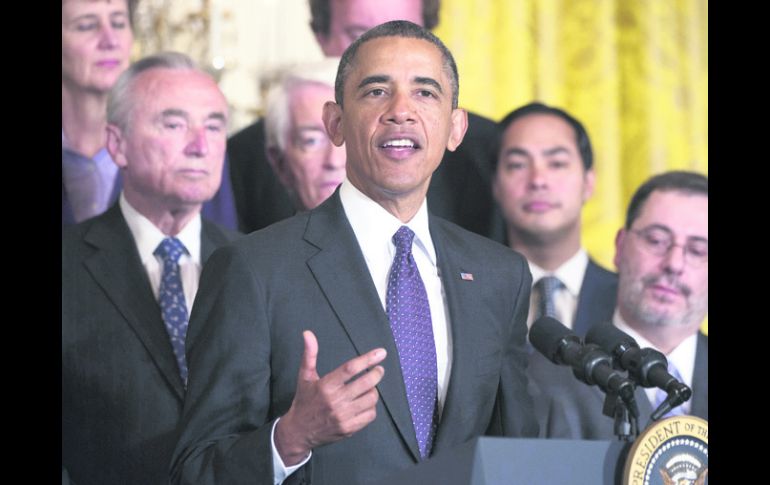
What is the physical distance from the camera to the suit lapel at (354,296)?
8.63 feet

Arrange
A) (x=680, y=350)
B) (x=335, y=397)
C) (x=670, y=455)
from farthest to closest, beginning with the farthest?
(x=680, y=350) < (x=670, y=455) < (x=335, y=397)

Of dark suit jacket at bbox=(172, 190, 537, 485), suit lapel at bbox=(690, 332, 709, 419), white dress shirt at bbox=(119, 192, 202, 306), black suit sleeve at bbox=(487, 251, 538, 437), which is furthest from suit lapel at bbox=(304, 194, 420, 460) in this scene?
suit lapel at bbox=(690, 332, 709, 419)

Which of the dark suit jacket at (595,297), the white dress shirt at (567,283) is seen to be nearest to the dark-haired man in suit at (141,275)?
the white dress shirt at (567,283)

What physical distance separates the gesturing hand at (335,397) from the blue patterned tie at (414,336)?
1.55 feet

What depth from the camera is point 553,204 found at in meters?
3.78

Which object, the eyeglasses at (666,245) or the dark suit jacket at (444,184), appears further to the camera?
the eyeglasses at (666,245)

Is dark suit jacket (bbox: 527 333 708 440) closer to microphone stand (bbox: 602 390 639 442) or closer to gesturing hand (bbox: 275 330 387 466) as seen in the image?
microphone stand (bbox: 602 390 639 442)

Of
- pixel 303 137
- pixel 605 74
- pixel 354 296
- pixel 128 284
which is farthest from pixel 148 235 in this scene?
pixel 605 74

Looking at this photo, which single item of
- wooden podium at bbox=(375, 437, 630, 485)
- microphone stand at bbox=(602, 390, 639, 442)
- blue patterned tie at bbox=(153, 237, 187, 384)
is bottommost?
wooden podium at bbox=(375, 437, 630, 485)

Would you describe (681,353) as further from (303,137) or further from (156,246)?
(156,246)

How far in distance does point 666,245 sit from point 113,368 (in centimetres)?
175

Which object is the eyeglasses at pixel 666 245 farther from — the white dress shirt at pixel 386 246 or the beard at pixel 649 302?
the white dress shirt at pixel 386 246

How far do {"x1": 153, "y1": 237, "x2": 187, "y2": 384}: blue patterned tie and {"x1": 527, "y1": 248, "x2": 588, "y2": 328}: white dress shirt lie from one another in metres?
1.06

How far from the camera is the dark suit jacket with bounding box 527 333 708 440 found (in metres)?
3.62
